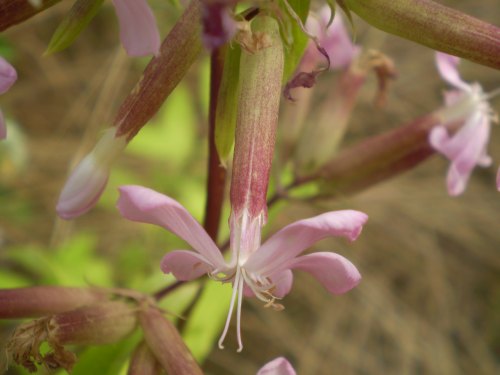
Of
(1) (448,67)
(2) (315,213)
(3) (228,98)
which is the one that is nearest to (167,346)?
(3) (228,98)

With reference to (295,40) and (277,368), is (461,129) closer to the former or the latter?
(295,40)

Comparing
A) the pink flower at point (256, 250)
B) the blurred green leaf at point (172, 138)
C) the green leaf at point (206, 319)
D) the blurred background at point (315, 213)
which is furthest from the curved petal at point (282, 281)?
the blurred green leaf at point (172, 138)

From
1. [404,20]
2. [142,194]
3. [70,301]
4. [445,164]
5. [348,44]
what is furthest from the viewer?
[445,164]

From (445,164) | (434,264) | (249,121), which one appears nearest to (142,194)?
(249,121)

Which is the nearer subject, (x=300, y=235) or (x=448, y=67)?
(x=300, y=235)

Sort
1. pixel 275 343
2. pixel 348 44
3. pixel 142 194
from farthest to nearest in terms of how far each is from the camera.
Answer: pixel 275 343
pixel 348 44
pixel 142 194

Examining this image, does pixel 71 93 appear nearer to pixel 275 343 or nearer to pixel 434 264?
pixel 275 343
